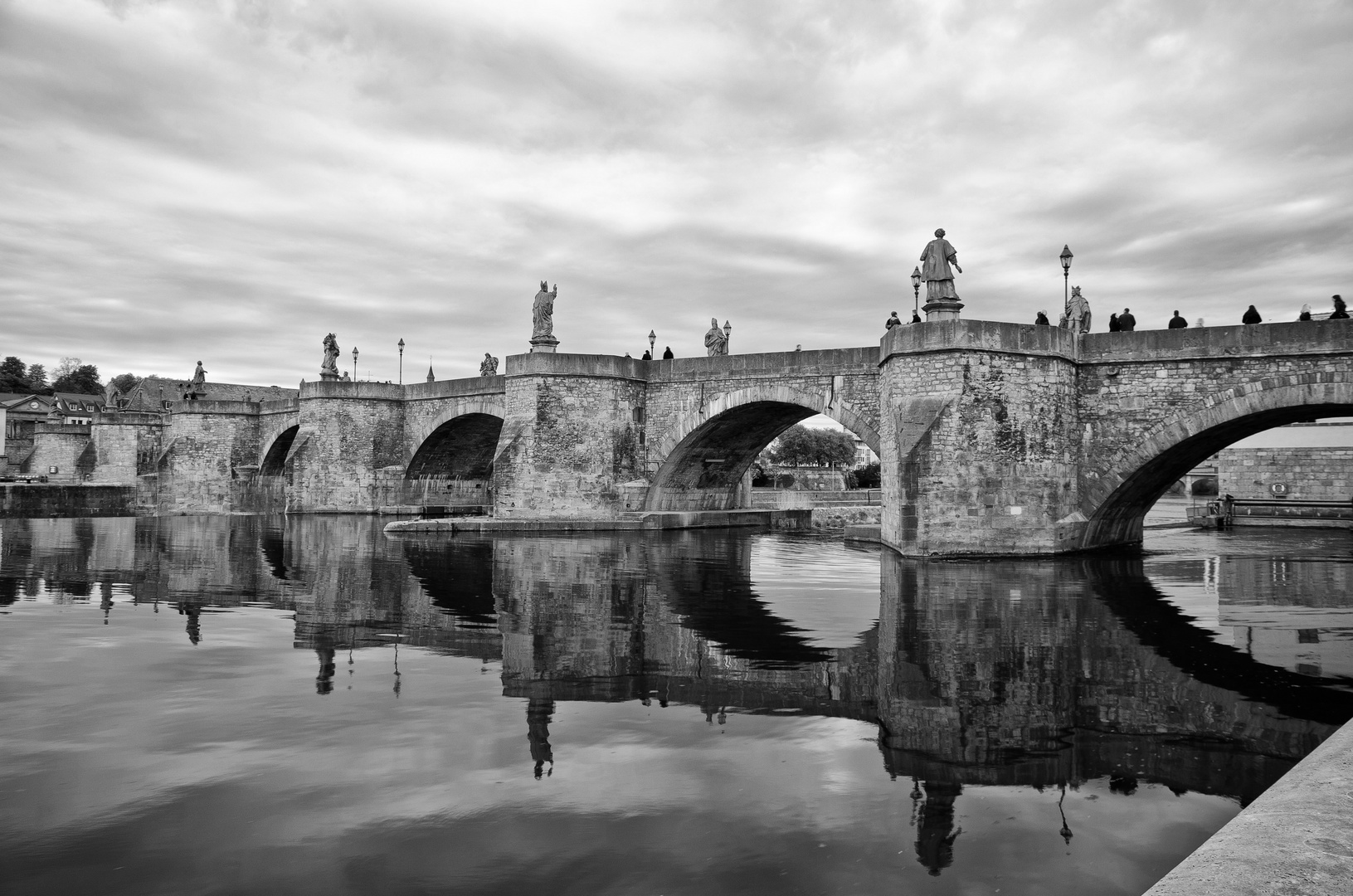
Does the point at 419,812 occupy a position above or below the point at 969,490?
below

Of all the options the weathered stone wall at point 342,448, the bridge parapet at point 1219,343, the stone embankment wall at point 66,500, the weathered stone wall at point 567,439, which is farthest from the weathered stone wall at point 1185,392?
the stone embankment wall at point 66,500

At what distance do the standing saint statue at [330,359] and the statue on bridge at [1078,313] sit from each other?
27174 mm

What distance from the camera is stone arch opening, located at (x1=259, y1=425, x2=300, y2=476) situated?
139 ft

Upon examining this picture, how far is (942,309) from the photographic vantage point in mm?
19625

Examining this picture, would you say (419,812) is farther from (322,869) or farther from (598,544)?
(598,544)

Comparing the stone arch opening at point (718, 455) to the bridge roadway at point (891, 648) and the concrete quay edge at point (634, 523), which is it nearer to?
the concrete quay edge at point (634, 523)

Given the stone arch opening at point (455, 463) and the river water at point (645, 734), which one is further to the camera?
the stone arch opening at point (455, 463)

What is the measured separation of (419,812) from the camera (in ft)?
17.1

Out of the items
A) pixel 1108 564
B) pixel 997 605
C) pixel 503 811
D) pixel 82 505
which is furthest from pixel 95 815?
pixel 82 505

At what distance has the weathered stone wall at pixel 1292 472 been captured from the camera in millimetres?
30562

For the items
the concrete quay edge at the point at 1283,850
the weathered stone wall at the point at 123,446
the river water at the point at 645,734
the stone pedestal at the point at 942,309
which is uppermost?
the stone pedestal at the point at 942,309

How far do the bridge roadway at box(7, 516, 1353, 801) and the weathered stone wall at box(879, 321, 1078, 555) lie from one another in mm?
1089

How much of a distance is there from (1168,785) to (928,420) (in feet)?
42.9

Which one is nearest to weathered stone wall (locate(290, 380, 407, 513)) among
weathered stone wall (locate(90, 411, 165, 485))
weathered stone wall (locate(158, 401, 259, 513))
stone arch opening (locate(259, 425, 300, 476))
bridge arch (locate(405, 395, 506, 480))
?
bridge arch (locate(405, 395, 506, 480))
